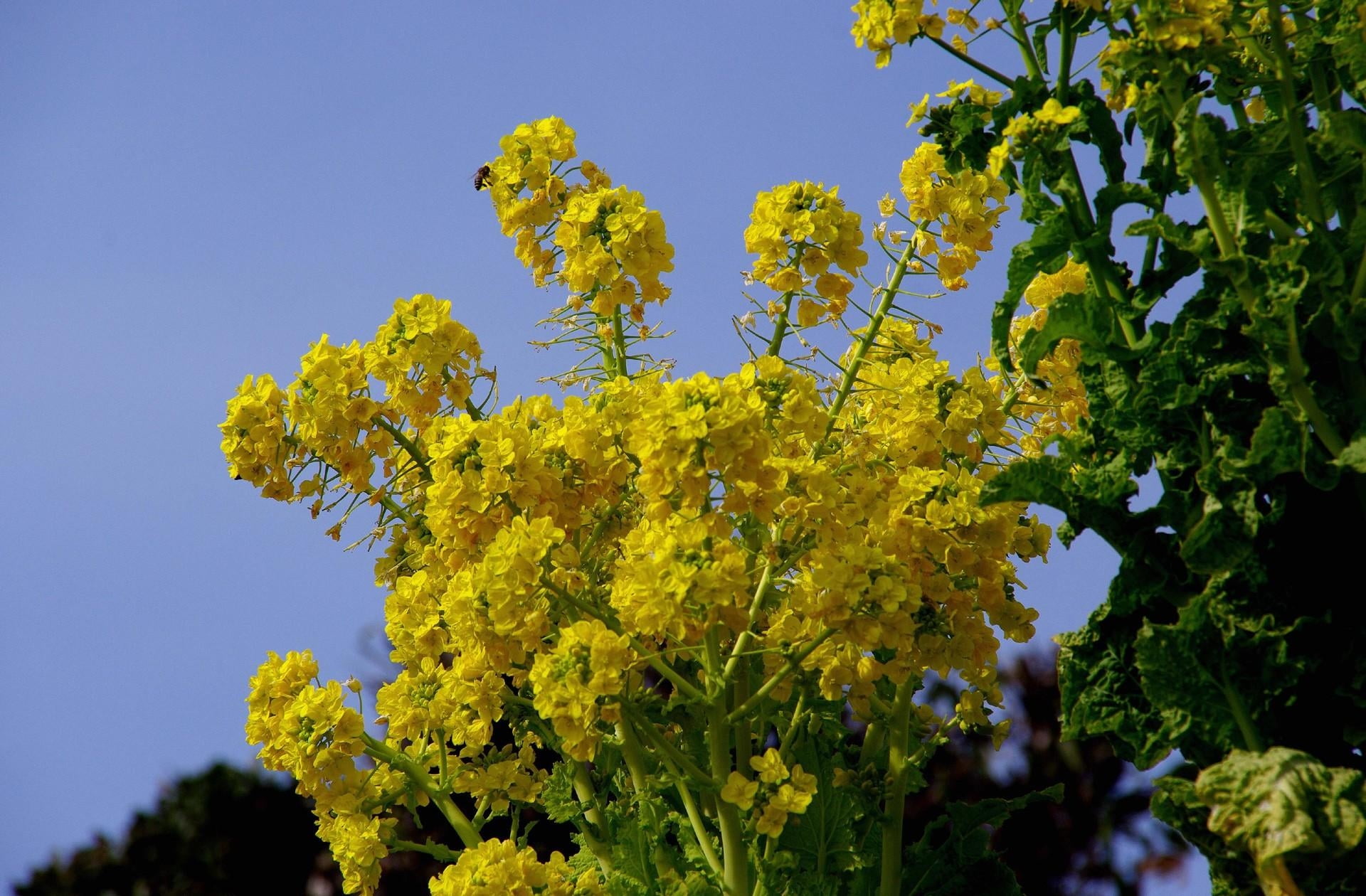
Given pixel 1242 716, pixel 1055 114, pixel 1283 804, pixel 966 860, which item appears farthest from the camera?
pixel 966 860

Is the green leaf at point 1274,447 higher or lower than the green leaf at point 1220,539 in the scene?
higher

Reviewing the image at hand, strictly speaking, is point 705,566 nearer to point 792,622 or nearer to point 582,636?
point 582,636

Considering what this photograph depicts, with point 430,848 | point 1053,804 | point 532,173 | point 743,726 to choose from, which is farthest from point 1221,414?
point 1053,804

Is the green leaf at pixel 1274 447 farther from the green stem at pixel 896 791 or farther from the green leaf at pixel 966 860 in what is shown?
the green leaf at pixel 966 860

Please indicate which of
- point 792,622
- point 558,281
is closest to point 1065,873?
point 792,622

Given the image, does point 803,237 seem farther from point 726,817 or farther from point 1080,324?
point 726,817

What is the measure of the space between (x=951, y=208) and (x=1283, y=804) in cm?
179

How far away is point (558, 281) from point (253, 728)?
151cm

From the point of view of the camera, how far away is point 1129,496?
9.50 feet

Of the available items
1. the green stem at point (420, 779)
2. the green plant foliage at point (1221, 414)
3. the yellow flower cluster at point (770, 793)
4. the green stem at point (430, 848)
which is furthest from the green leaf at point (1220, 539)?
the green stem at point (430, 848)

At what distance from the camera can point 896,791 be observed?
384cm

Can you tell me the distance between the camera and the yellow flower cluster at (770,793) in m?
3.24

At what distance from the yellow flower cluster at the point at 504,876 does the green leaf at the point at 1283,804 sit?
163cm

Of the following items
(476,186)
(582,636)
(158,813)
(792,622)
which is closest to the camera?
(582,636)
